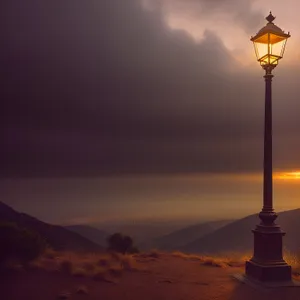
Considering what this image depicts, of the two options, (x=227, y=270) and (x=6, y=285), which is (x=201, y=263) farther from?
(x=6, y=285)

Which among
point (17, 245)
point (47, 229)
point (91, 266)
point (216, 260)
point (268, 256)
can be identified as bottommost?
point (91, 266)

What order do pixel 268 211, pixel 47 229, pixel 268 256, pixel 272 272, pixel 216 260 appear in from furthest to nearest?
pixel 47 229
pixel 216 260
pixel 268 211
pixel 268 256
pixel 272 272

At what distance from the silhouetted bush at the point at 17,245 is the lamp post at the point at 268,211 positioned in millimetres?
5515

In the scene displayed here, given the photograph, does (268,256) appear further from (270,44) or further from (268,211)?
(270,44)

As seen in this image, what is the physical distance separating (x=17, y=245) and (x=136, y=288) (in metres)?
3.27

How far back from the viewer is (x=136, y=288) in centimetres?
1007

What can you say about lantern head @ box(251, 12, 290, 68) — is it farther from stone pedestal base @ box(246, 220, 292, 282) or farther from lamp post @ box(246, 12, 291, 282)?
stone pedestal base @ box(246, 220, 292, 282)

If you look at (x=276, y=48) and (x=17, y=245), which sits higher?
(x=276, y=48)

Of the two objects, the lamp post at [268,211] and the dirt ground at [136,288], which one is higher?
the lamp post at [268,211]

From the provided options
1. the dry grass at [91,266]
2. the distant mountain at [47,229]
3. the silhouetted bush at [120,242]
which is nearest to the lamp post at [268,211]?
the dry grass at [91,266]

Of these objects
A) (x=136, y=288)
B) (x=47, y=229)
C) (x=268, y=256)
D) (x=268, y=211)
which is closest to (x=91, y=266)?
(x=136, y=288)

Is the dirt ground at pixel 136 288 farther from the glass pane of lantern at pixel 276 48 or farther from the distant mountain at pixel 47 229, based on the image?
the distant mountain at pixel 47 229

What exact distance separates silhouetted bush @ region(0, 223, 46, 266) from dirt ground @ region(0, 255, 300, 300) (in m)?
0.62

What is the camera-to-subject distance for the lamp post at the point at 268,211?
1050cm
